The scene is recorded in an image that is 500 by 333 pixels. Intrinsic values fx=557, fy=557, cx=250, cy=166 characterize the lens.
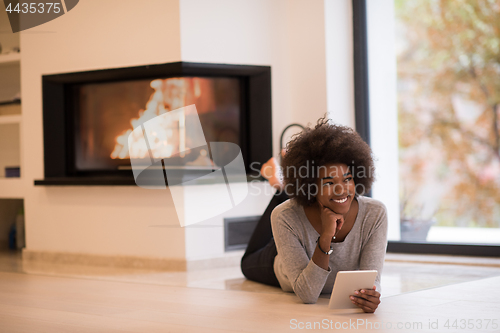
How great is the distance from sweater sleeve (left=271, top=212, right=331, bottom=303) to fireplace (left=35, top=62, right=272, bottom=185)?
1.43 m

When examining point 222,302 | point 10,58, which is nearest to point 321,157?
point 222,302

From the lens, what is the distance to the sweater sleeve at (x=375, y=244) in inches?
88.4

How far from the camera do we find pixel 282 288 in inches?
104

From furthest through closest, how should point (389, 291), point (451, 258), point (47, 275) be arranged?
1. point (451, 258)
2. point (47, 275)
3. point (389, 291)

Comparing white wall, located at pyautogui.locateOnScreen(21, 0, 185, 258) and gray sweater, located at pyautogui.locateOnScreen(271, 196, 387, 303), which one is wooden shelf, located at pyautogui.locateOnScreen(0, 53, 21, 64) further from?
gray sweater, located at pyautogui.locateOnScreen(271, 196, 387, 303)

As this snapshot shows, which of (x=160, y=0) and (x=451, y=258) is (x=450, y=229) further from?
(x=160, y=0)

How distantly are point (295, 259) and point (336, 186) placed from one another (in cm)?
34

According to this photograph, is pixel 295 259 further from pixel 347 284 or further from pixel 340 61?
pixel 340 61

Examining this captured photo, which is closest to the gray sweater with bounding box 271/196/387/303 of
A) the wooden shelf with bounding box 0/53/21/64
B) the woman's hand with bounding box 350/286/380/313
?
the woman's hand with bounding box 350/286/380/313

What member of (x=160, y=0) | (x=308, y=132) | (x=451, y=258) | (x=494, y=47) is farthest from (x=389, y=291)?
(x=160, y=0)

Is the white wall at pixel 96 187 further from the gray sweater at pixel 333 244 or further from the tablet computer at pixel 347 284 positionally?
the tablet computer at pixel 347 284

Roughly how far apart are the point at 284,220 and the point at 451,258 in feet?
5.92

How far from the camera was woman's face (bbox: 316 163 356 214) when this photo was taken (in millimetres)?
2154

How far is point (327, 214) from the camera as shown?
6.91ft
